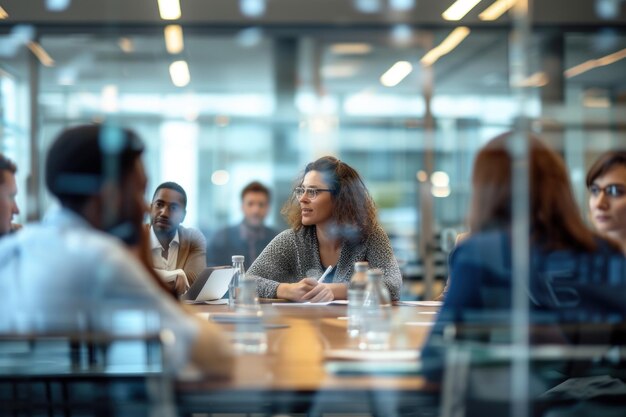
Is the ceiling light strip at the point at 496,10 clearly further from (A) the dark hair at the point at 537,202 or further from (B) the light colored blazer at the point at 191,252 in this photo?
(B) the light colored blazer at the point at 191,252

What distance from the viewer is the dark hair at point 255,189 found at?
4562 mm

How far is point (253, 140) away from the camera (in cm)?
416

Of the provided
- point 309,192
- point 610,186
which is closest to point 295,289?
point 309,192

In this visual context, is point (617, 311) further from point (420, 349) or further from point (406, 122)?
point (406, 122)

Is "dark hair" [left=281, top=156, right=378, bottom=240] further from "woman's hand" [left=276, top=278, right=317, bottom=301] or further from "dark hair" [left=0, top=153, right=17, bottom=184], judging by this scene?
"dark hair" [left=0, top=153, right=17, bottom=184]

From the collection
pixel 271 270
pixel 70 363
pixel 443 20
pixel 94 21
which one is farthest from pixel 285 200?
pixel 70 363

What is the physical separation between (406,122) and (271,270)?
3.40ft

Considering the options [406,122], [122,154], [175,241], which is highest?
[406,122]

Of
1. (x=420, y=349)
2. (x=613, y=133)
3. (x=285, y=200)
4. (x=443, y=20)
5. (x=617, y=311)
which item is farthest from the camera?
(x=285, y=200)

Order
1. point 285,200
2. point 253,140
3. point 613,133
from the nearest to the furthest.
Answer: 1. point 613,133
2. point 253,140
3. point 285,200

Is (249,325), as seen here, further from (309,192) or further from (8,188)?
(309,192)

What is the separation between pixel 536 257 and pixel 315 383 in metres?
1.01

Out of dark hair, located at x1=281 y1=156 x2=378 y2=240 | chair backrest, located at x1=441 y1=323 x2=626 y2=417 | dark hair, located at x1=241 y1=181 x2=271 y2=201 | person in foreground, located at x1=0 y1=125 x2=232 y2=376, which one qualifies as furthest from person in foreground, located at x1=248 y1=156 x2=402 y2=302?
person in foreground, located at x1=0 y1=125 x2=232 y2=376

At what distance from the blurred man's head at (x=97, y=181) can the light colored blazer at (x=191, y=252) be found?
166cm
